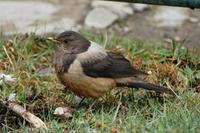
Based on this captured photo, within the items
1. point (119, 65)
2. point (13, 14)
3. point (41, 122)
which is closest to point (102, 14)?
point (13, 14)

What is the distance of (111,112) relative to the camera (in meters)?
6.54

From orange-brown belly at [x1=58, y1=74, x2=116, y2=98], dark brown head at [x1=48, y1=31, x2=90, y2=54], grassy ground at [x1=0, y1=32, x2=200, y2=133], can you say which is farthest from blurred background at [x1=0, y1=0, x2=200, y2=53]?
orange-brown belly at [x1=58, y1=74, x2=116, y2=98]

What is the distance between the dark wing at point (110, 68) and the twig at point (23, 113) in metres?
0.64

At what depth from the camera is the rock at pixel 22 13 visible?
9258 millimetres

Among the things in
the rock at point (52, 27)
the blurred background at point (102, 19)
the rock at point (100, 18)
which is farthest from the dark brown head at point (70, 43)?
the rock at point (100, 18)

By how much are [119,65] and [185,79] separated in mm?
760

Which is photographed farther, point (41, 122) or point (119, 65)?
point (119, 65)

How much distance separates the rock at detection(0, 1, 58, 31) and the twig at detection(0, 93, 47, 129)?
2585 millimetres

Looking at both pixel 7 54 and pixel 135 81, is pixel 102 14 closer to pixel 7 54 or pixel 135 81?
pixel 7 54

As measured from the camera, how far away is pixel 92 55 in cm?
682

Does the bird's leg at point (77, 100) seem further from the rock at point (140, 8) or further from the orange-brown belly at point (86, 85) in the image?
the rock at point (140, 8)

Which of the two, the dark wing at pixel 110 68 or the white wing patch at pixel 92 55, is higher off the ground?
the white wing patch at pixel 92 55

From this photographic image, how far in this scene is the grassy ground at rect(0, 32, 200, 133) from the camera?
6172 mm

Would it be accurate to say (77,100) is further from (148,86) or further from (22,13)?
(22,13)
